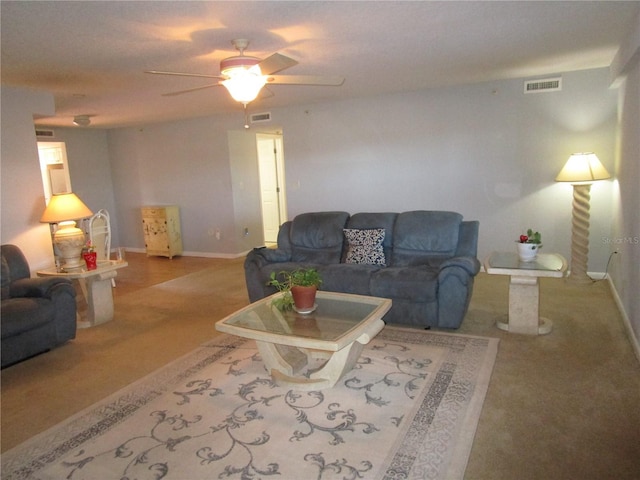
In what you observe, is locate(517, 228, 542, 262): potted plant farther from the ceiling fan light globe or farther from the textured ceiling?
the ceiling fan light globe

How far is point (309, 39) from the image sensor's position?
123 inches

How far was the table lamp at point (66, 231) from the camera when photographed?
407cm

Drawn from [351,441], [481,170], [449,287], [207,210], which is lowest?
[351,441]

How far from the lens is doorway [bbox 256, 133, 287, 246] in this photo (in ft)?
27.2

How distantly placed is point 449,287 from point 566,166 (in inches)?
83.0

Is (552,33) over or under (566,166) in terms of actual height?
over

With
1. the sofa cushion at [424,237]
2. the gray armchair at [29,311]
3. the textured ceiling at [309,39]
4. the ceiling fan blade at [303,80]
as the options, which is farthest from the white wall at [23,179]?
the sofa cushion at [424,237]

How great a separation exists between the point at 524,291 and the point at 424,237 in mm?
1063

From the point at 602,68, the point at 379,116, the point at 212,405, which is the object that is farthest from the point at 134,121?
the point at 602,68

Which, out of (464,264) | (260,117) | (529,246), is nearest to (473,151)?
(529,246)

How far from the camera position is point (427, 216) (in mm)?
4266

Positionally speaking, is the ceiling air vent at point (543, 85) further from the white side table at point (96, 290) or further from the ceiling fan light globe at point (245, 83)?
the white side table at point (96, 290)

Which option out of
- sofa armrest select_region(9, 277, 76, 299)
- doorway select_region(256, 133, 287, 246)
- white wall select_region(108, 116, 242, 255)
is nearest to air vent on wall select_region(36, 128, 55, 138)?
white wall select_region(108, 116, 242, 255)

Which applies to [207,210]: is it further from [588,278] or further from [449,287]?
[588,278]
